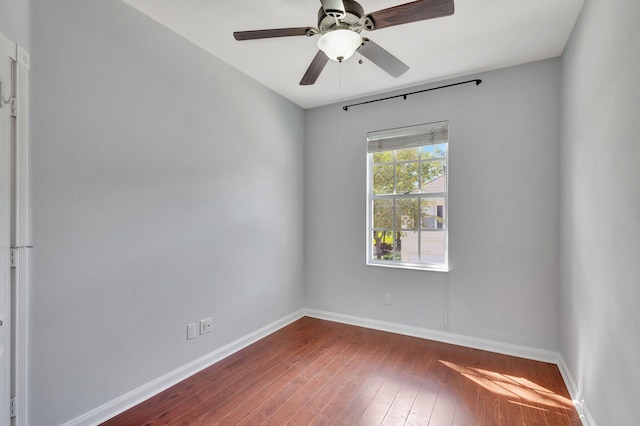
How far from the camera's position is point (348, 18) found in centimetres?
170

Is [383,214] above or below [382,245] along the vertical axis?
above

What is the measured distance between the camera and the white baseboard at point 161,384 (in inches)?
76.0

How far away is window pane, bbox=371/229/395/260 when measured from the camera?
364 cm

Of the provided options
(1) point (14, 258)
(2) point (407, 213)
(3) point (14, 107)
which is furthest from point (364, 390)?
(3) point (14, 107)

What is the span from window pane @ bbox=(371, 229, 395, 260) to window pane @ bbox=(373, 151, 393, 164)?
832 mm

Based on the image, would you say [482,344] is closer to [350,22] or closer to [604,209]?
[604,209]

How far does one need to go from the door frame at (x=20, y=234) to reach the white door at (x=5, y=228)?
3cm

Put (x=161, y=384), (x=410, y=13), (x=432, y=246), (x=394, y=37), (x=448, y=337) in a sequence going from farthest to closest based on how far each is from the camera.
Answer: (x=432, y=246), (x=448, y=337), (x=394, y=37), (x=161, y=384), (x=410, y=13)

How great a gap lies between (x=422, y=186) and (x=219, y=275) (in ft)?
7.61

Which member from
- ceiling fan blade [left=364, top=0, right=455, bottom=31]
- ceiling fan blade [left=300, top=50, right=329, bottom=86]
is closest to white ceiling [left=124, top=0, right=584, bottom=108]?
ceiling fan blade [left=300, top=50, right=329, bottom=86]

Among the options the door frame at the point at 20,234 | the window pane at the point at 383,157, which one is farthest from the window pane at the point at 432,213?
the door frame at the point at 20,234

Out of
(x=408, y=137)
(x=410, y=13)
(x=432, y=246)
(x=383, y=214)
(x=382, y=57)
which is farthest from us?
(x=383, y=214)

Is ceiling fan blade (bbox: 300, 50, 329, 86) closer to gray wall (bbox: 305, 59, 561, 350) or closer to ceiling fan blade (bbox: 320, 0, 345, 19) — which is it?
ceiling fan blade (bbox: 320, 0, 345, 19)

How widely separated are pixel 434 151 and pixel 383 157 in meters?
0.59
